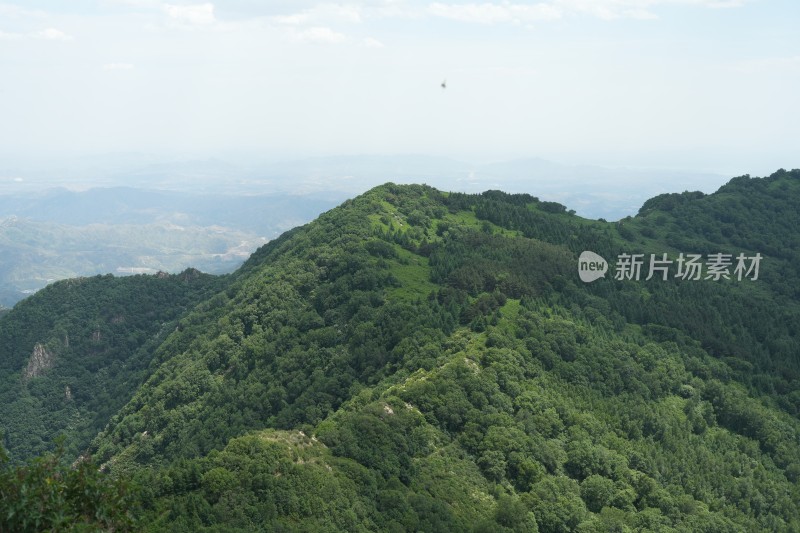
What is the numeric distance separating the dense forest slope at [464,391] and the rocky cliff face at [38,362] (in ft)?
9.31

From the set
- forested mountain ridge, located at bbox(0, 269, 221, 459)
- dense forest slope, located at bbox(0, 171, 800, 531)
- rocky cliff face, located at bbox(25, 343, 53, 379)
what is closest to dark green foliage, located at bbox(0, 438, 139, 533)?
dense forest slope, located at bbox(0, 171, 800, 531)

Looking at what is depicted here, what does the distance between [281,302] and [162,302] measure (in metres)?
68.2

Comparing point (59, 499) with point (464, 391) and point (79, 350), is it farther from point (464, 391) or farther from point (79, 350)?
point (79, 350)

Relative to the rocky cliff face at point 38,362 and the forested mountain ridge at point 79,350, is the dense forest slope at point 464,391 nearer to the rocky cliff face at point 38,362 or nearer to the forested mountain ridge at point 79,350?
the rocky cliff face at point 38,362

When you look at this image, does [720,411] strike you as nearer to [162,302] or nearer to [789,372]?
[789,372]

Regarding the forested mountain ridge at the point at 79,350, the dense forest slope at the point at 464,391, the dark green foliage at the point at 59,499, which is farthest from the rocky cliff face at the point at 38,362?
the dark green foliage at the point at 59,499

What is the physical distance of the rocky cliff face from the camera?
124500 millimetres

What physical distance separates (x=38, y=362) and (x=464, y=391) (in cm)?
9907

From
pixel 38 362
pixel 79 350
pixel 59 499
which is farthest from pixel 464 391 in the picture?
pixel 79 350

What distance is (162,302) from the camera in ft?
491

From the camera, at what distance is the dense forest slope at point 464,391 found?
152 feet

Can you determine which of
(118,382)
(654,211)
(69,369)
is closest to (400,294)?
(118,382)

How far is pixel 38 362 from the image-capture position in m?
126

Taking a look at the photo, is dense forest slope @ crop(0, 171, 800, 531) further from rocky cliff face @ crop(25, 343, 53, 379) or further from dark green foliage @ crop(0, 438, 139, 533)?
dark green foliage @ crop(0, 438, 139, 533)
